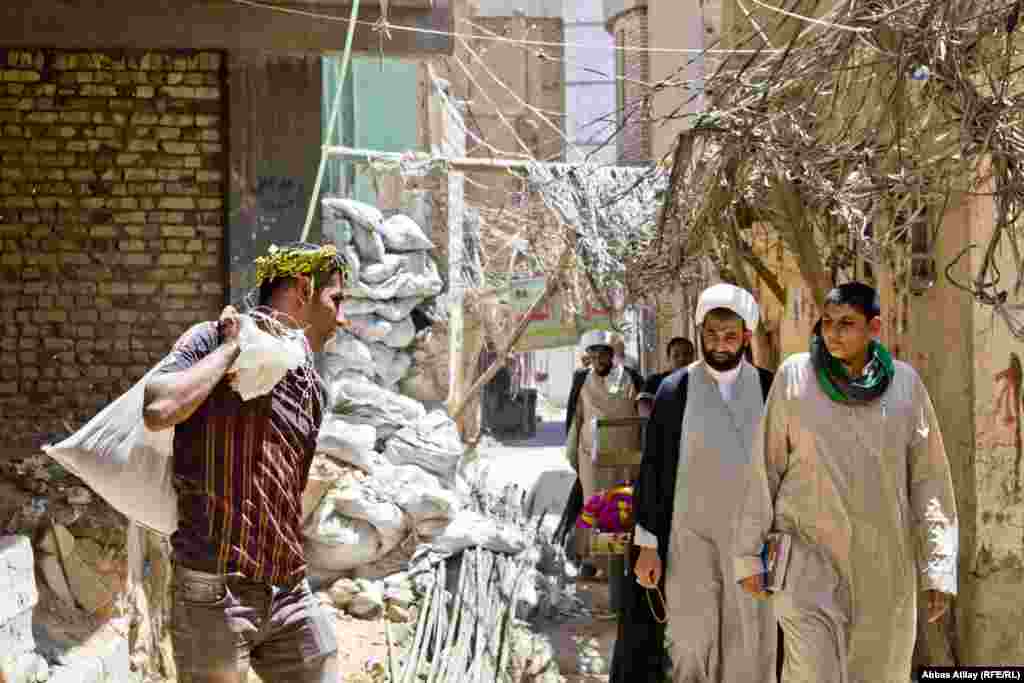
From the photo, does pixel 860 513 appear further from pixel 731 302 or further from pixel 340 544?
pixel 340 544

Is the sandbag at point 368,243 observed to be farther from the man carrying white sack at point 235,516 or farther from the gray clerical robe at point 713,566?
the man carrying white sack at point 235,516

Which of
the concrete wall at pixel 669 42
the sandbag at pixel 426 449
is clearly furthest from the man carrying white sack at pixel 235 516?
the concrete wall at pixel 669 42

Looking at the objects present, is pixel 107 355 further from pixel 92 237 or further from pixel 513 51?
pixel 513 51

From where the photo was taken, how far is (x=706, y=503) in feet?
17.3

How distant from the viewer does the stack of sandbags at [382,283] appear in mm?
12328

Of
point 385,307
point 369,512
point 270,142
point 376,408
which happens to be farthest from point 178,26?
point 385,307

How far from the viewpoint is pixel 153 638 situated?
19.3ft

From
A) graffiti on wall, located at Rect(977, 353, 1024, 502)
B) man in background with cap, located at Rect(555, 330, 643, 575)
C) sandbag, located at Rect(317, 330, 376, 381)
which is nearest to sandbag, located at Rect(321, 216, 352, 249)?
sandbag, located at Rect(317, 330, 376, 381)

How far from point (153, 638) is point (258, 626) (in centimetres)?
269

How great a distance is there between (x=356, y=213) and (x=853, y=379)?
8.54m

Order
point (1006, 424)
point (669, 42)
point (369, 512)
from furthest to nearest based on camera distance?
1. point (669, 42)
2. point (369, 512)
3. point (1006, 424)

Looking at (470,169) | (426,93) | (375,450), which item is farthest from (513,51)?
(375,450)

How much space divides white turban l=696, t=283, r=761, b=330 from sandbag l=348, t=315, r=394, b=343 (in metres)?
7.22

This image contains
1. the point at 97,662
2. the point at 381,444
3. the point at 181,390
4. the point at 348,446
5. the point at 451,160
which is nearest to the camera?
the point at 181,390
